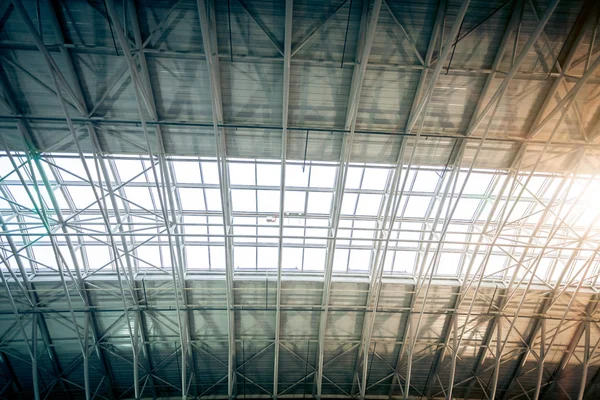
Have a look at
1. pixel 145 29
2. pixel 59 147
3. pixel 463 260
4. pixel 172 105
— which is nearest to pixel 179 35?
pixel 145 29

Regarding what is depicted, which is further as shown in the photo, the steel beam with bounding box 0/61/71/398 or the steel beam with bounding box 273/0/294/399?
the steel beam with bounding box 0/61/71/398

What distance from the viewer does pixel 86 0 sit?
12.1 m

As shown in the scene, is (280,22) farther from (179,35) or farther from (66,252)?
(66,252)

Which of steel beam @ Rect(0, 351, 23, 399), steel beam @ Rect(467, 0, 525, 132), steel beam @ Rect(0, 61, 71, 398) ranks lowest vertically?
steel beam @ Rect(0, 351, 23, 399)

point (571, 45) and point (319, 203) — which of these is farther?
point (319, 203)

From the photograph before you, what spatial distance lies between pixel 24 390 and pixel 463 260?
28002 millimetres

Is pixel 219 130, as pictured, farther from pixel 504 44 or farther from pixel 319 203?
pixel 504 44

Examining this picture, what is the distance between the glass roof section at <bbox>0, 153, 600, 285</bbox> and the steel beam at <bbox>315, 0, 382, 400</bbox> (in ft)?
1.55

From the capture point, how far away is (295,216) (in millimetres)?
18484

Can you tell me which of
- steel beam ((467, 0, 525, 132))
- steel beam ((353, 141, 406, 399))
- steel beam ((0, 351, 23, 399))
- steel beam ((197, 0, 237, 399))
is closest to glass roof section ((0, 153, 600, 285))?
steel beam ((353, 141, 406, 399))

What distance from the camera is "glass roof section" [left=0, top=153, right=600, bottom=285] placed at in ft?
53.7

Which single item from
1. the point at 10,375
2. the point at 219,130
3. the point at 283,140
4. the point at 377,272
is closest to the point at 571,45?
the point at 283,140

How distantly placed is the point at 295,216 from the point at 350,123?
6.16m

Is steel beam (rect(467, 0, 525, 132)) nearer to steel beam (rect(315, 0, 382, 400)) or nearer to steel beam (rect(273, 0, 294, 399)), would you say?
steel beam (rect(315, 0, 382, 400))
